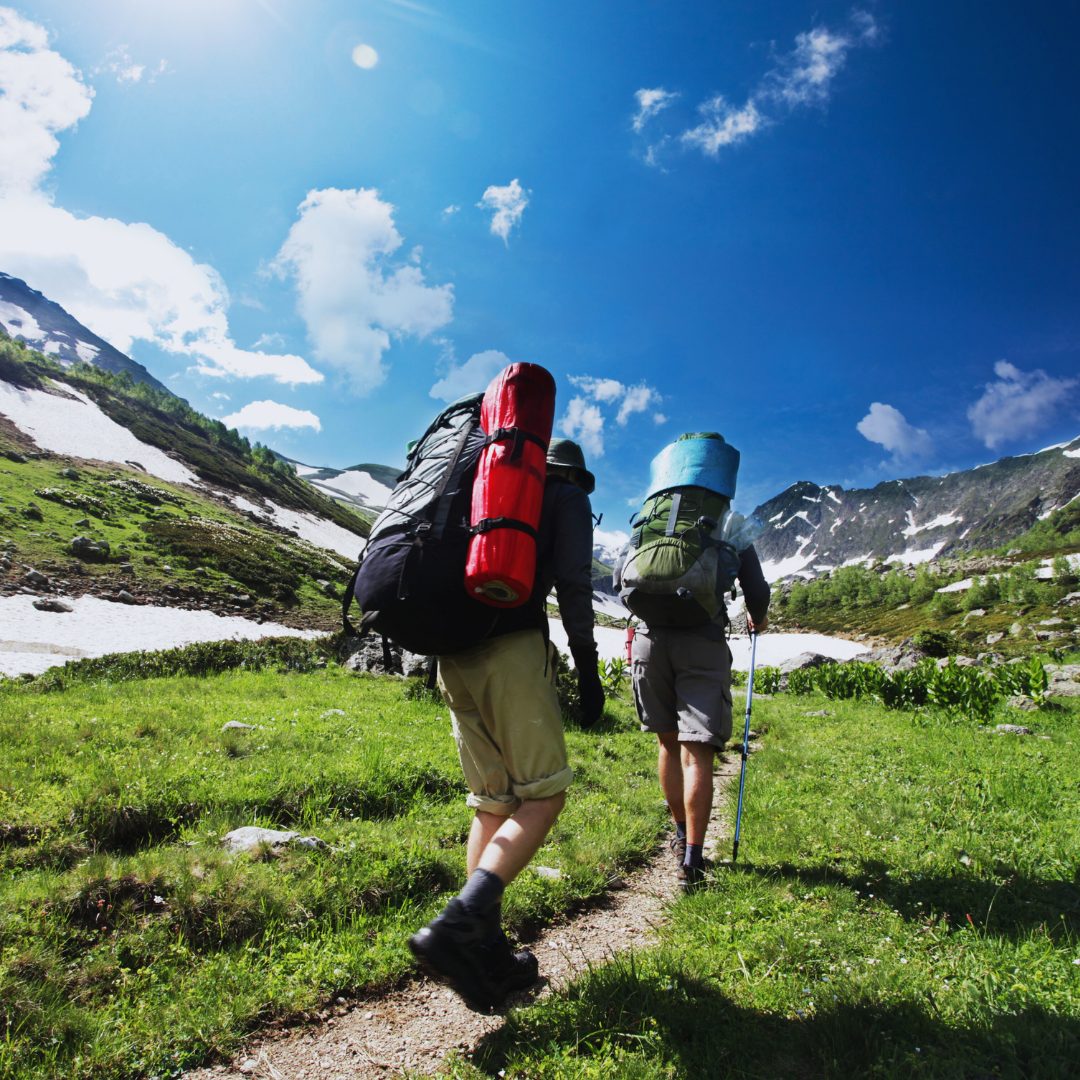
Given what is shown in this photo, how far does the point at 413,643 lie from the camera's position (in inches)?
97.3

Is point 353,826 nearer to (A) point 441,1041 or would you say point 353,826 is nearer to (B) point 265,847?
(B) point 265,847

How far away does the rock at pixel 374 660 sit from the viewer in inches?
559

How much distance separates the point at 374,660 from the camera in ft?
50.6

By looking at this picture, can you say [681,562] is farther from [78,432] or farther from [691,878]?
[78,432]

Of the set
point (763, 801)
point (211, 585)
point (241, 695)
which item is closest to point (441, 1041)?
point (763, 801)

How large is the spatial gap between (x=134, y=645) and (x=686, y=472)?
23.8 meters

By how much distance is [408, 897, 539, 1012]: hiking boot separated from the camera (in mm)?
2090

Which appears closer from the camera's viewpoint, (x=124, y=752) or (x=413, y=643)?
(x=413, y=643)

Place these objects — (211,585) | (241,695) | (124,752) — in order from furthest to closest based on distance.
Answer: (211,585), (241,695), (124,752)

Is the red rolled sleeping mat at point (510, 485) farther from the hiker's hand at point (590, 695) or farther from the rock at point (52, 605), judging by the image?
the rock at point (52, 605)

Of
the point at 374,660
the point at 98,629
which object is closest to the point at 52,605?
the point at 98,629

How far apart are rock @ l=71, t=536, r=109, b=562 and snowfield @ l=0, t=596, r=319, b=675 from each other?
7.07m

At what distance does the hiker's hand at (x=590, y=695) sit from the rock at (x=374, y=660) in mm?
10963

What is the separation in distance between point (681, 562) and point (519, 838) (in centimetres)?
216
